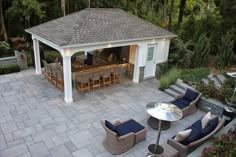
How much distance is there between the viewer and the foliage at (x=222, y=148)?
5138 millimetres

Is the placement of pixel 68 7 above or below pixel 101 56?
above

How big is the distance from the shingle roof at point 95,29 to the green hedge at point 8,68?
9.51 ft

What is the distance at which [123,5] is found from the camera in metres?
21.0

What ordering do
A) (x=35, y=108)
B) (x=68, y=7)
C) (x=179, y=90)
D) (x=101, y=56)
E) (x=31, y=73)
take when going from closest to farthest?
(x=35, y=108) → (x=179, y=90) → (x=31, y=73) → (x=101, y=56) → (x=68, y=7)

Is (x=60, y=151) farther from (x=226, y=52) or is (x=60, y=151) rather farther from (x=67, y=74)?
(x=226, y=52)

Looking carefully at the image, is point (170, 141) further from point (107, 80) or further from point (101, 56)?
point (101, 56)

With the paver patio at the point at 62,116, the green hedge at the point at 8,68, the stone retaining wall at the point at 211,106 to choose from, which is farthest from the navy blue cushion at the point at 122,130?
the green hedge at the point at 8,68

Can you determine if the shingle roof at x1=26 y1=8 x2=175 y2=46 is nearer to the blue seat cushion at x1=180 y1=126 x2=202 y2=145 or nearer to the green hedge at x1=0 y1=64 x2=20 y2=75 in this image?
the green hedge at x1=0 y1=64 x2=20 y2=75

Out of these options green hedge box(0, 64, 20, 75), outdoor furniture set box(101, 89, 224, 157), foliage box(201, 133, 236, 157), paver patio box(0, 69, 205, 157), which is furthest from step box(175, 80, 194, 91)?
green hedge box(0, 64, 20, 75)

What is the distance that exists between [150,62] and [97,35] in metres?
3.98

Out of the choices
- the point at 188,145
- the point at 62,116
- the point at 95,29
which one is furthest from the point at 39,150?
the point at 95,29

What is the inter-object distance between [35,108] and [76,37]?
3568 mm

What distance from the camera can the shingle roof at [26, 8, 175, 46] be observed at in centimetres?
905

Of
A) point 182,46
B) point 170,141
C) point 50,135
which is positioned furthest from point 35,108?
point 182,46
